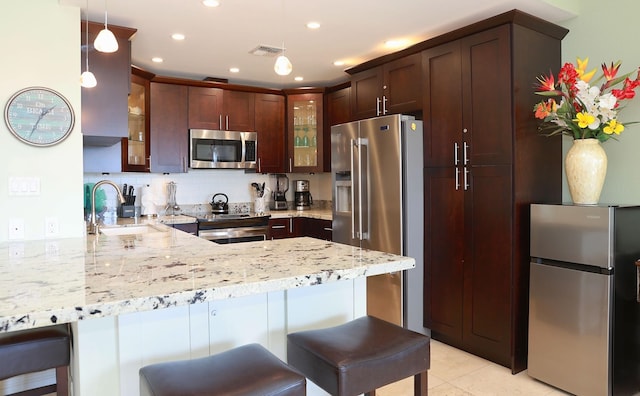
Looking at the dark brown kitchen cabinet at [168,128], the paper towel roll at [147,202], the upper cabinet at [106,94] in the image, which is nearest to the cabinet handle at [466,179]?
the upper cabinet at [106,94]

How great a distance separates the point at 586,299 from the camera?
2.48 m

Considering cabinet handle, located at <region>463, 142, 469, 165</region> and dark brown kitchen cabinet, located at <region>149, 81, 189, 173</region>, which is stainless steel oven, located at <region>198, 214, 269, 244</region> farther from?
cabinet handle, located at <region>463, 142, 469, 165</region>

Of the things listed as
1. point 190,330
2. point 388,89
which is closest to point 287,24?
point 388,89

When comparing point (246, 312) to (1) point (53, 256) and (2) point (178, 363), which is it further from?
(1) point (53, 256)

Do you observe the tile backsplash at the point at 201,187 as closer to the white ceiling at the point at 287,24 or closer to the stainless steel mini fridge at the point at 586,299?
the white ceiling at the point at 287,24

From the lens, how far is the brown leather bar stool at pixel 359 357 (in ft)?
4.19

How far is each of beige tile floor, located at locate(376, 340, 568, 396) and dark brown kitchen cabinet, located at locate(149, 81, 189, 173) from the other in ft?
9.99

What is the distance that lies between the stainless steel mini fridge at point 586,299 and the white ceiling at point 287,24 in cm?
144

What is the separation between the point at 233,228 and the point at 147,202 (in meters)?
1.02

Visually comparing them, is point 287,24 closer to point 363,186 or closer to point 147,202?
point 363,186

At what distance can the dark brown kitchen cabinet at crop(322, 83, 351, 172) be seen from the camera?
4707 mm

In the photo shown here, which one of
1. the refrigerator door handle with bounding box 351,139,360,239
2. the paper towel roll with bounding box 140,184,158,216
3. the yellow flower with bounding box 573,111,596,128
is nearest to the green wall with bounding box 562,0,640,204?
the yellow flower with bounding box 573,111,596,128

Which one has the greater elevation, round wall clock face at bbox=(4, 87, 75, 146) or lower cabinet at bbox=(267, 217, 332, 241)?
round wall clock face at bbox=(4, 87, 75, 146)

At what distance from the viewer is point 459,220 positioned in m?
3.19
